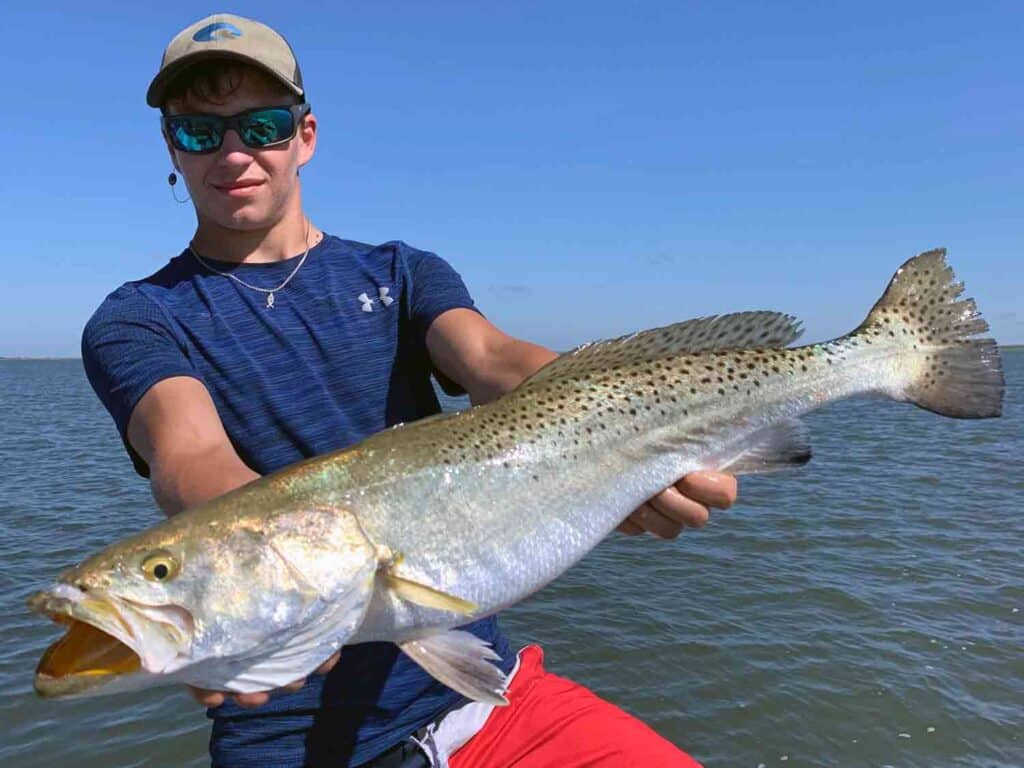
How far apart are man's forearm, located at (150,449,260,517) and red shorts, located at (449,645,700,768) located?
154cm

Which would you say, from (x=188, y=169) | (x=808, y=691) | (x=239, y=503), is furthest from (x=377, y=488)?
(x=808, y=691)

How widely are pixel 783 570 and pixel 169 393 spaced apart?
11253 millimetres

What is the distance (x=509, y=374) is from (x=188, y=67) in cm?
190

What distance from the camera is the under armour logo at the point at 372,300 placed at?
11.9ft

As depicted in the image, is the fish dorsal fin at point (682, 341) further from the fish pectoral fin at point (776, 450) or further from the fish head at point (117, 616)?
the fish head at point (117, 616)

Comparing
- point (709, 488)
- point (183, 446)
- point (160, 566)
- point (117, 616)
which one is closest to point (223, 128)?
point (183, 446)

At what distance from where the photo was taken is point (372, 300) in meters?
3.65

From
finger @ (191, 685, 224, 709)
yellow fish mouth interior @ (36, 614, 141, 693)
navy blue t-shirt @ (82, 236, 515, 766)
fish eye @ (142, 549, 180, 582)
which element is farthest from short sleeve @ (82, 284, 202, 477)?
finger @ (191, 685, 224, 709)

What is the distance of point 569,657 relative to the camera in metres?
9.71

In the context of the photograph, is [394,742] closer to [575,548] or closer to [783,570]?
[575,548]

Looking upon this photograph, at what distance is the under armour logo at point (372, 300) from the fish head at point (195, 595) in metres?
1.26

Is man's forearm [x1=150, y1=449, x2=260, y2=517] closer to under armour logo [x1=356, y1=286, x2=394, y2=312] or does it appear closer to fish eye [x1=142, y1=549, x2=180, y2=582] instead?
fish eye [x1=142, y1=549, x2=180, y2=582]

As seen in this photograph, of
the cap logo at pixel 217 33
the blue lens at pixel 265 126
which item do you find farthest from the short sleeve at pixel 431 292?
the cap logo at pixel 217 33

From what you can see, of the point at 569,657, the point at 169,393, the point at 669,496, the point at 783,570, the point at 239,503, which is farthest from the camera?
the point at 783,570
